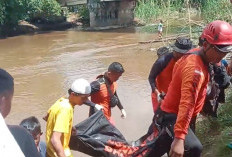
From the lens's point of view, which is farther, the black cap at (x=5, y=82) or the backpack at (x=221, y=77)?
the backpack at (x=221, y=77)

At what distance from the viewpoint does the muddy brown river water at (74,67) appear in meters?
9.17

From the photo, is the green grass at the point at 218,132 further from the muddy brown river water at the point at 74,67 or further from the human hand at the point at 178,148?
the muddy brown river water at the point at 74,67

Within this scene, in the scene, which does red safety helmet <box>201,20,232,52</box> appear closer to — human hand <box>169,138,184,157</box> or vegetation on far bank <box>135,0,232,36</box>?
human hand <box>169,138,184,157</box>

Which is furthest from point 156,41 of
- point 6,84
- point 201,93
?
point 6,84

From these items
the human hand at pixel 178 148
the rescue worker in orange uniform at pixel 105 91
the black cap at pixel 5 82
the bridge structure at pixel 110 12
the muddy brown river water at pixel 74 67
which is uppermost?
the black cap at pixel 5 82

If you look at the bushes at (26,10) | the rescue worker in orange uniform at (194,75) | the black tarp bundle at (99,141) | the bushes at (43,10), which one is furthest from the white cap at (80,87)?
the bushes at (43,10)

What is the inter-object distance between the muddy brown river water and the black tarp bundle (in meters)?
2.14

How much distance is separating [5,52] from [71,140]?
1949cm

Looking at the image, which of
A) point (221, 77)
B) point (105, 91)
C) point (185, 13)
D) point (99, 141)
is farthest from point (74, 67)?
point (99, 141)

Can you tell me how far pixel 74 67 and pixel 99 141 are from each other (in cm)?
1270

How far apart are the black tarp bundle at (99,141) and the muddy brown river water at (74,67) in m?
2.14

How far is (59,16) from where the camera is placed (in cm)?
3466

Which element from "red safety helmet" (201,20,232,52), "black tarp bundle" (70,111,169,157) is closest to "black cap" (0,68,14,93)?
"red safety helmet" (201,20,232,52)

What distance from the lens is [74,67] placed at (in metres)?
16.4
